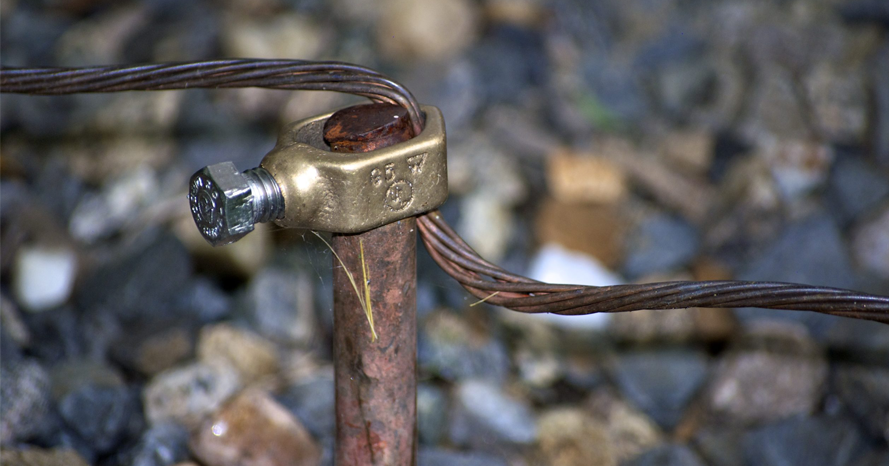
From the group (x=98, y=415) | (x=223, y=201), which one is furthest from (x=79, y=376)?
(x=223, y=201)

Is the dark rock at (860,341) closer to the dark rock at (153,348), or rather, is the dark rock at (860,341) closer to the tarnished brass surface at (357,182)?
the tarnished brass surface at (357,182)

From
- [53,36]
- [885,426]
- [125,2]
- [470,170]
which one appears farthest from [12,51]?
[885,426]

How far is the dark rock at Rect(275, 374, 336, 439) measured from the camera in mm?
1810

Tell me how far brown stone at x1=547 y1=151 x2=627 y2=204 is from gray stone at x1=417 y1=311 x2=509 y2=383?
732 mm

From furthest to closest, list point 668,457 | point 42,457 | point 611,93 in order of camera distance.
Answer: point 611,93
point 668,457
point 42,457

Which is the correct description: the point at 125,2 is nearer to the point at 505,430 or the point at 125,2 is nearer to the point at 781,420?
the point at 505,430

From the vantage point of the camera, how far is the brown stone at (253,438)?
159cm

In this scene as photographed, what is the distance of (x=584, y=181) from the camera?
2.71 meters

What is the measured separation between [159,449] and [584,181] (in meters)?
1.69

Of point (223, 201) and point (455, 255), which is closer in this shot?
point (223, 201)

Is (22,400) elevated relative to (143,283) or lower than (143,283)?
elevated

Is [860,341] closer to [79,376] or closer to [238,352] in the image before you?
[238,352]

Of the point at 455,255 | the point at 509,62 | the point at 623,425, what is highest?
the point at 455,255

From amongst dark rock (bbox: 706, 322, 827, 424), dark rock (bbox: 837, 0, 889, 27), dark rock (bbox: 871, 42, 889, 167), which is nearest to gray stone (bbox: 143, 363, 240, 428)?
dark rock (bbox: 706, 322, 827, 424)
